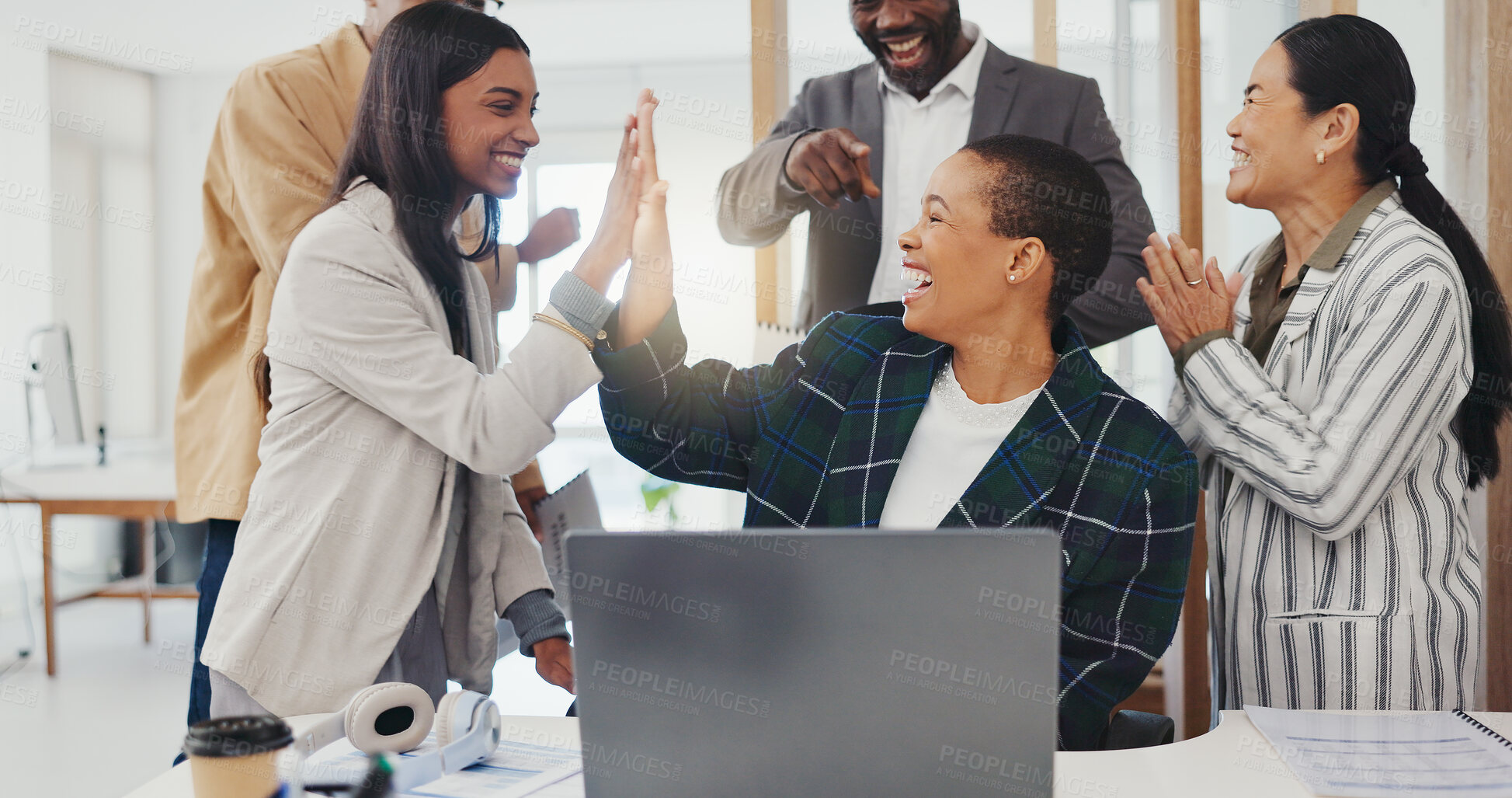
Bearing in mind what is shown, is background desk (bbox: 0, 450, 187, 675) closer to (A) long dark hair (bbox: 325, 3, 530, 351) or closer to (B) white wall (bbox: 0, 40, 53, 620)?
(B) white wall (bbox: 0, 40, 53, 620)

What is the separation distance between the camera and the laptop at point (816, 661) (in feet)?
2.53

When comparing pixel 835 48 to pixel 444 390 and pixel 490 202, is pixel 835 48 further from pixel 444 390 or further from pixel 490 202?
pixel 444 390

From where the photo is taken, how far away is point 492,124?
1605mm

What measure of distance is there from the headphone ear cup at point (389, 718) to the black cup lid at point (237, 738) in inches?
6.7

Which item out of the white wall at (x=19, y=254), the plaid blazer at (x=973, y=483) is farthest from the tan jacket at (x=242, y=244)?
the white wall at (x=19, y=254)

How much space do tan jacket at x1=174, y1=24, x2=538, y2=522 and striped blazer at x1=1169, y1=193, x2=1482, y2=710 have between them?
57.7 inches

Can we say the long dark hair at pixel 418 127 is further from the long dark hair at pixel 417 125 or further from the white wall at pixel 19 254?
the white wall at pixel 19 254

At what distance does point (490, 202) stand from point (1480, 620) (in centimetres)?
168

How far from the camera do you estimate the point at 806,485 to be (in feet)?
5.57

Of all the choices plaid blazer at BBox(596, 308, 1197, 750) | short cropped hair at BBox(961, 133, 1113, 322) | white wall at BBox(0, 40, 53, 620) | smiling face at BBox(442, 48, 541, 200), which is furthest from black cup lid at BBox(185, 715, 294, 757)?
white wall at BBox(0, 40, 53, 620)

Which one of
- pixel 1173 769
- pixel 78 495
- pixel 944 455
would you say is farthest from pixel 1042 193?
pixel 78 495

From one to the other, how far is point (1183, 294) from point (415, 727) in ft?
4.37

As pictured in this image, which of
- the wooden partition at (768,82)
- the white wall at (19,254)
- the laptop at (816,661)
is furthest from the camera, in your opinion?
the white wall at (19,254)

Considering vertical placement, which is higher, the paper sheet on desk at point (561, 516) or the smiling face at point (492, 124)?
the smiling face at point (492, 124)
